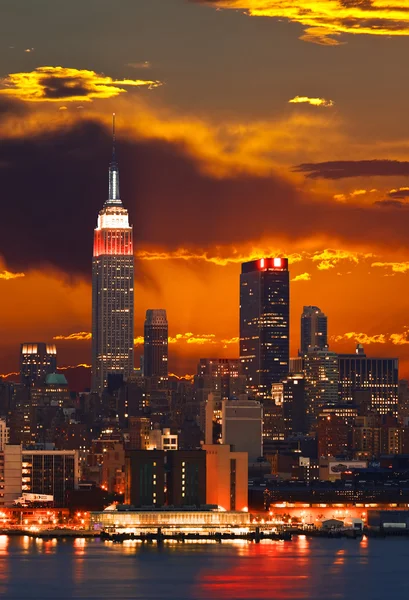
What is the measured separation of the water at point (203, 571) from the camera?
101750 mm

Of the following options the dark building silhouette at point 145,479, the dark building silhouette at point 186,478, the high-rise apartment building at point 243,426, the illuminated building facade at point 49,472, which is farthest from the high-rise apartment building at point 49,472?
the high-rise apartment building at point 243,426

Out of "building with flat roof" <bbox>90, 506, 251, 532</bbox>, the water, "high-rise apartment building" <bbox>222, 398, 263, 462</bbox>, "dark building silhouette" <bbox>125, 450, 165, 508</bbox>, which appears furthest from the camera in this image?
"high-rise apartment building" <bbox>222, 398, 263, 462</bbox>

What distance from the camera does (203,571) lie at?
365 ft

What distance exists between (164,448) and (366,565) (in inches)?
2005

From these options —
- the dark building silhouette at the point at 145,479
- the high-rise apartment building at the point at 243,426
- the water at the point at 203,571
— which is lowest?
the water at the point at 203,571

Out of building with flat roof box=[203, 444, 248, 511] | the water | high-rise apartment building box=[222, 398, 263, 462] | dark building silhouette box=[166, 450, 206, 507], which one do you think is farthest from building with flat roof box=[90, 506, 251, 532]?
high-rise apartment building box=[222, 398, 263, 462]

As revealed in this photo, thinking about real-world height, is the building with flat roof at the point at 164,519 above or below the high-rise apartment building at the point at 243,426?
below

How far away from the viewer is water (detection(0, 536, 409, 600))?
334ft

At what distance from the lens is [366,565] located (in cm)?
11556

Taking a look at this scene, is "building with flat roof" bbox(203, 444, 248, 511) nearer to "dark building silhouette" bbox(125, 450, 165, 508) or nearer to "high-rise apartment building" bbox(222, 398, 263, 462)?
"dark building silhouette" bbox(125, 450, 165, 508)

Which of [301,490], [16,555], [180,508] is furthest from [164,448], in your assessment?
[16,555]

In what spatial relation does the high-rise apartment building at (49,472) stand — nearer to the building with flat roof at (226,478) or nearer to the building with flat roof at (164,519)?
the building with flat roof at (226,478)

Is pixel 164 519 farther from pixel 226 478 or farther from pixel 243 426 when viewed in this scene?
pixel 243 426

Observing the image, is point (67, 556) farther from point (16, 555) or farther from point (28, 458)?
point (28, 458)
